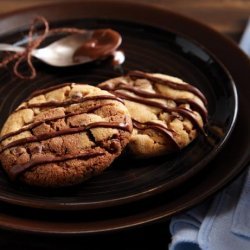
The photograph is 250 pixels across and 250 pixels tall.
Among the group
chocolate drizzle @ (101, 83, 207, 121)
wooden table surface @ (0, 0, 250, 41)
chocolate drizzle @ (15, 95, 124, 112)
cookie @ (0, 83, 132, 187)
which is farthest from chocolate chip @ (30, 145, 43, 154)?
wooden table surface @ (0, 0, 250, 41)

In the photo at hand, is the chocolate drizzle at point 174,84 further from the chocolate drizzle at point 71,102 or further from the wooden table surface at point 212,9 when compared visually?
the wooden table surface at point 212,9

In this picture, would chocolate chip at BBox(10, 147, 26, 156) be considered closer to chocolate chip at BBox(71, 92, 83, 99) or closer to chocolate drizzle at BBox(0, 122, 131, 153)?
chocolate drizzle at BBox(0, 122, 131, 153)

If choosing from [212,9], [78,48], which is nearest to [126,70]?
[78,48]

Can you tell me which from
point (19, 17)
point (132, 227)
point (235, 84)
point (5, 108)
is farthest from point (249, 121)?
point (19, 17)

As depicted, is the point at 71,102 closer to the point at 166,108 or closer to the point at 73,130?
the point at 73,130

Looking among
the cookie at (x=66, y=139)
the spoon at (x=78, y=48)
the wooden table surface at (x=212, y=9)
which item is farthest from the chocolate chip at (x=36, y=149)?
the wooden table surface at (x=212, y=9)

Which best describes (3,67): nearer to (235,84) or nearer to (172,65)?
(172,65)
